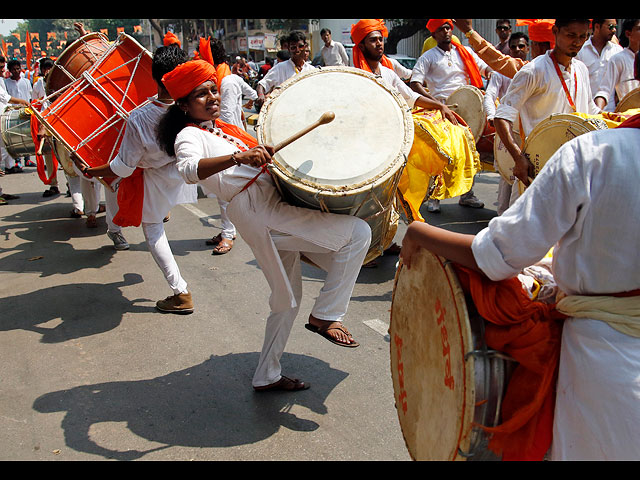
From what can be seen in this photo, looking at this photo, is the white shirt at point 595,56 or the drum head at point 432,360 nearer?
the drum head at point 432,360

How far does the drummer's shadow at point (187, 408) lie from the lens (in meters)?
3.10

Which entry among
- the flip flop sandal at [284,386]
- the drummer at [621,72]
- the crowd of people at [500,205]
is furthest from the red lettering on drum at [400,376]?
the drummer at [621,72]

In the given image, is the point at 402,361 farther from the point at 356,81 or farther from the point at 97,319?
the point at 97,319

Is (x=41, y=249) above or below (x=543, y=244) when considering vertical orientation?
below

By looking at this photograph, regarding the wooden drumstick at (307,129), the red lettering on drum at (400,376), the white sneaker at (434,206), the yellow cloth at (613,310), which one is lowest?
the white sneaker at (434,206)

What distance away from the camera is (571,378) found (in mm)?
1748

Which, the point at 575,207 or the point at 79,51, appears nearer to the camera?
the point at 575,207

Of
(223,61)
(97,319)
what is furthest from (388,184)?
(223,61)

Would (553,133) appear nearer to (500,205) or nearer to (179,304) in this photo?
(500,205)

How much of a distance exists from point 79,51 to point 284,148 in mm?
3217

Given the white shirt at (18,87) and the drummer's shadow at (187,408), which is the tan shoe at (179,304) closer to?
the drummer's shadow at (187,408)

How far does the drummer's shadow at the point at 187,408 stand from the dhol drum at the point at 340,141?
1.13 metres

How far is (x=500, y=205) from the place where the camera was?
6566mm

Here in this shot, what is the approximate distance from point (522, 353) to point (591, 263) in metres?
0.33
